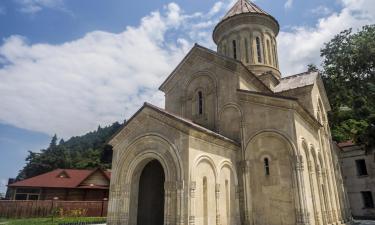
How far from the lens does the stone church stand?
9.70 m

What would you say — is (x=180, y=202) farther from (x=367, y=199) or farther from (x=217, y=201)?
(x=367, y=199)

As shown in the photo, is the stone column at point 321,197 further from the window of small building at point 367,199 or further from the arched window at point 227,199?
the window of small building at point 367,199

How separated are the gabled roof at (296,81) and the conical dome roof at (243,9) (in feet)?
18.3

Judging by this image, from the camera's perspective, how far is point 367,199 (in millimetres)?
→ 23391

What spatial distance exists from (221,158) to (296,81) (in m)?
8.68

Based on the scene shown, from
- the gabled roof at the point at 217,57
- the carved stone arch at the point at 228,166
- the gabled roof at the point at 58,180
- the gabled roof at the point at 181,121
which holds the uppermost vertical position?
the gabled roof at the point at 217,57

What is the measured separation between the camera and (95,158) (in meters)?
57.3

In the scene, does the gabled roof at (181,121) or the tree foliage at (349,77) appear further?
the tree foliage at (349,77)

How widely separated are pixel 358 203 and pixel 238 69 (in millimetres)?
19063

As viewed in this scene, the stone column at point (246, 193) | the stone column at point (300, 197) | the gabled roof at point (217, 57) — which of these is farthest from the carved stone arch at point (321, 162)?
the stone column at point (246, 193)

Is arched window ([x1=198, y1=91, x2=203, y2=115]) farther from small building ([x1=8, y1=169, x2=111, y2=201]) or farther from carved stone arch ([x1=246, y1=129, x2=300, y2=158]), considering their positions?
small building ([x1=8, y1=169, x2=111, y2=201])

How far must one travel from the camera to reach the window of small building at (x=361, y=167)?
23903 mm

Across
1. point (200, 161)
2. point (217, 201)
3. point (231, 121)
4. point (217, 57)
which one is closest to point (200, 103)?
point (231, 121)

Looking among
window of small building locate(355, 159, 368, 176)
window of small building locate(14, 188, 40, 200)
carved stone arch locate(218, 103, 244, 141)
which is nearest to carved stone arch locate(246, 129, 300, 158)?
carved stone arch locate(218, 103, 244, 141)
